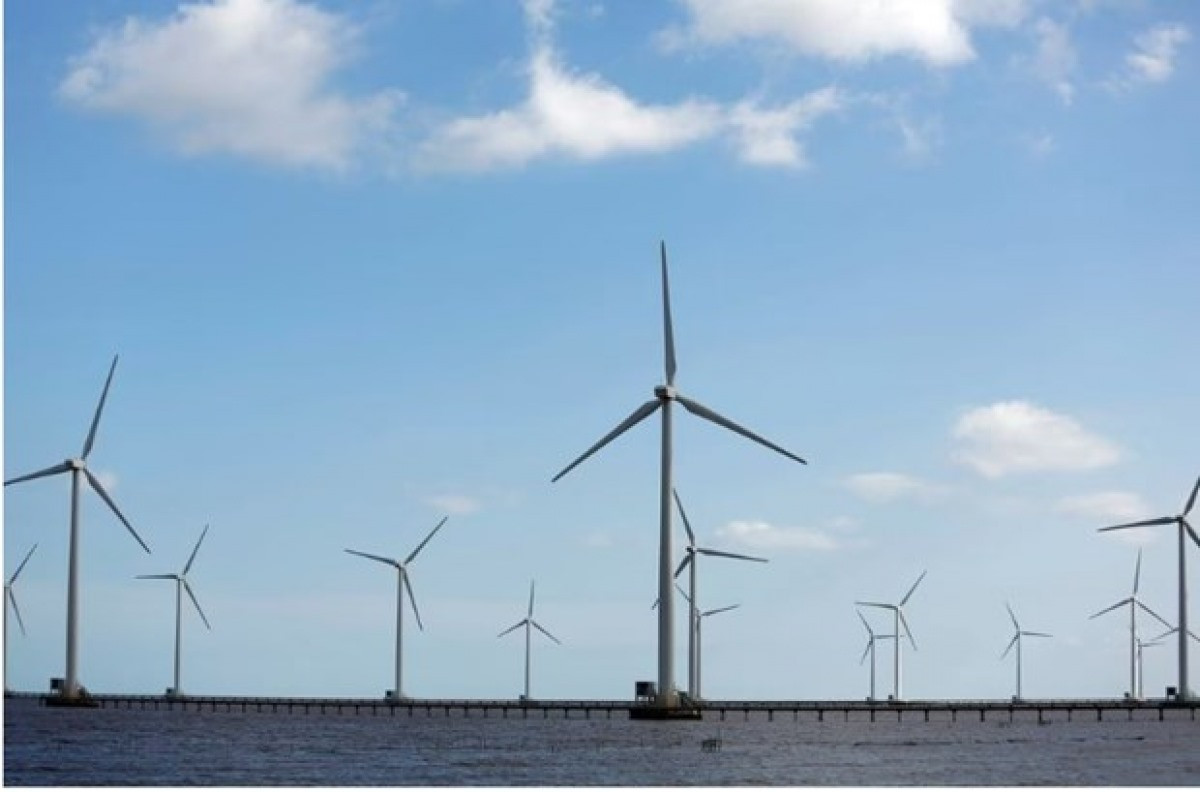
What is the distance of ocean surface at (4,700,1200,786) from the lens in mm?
73575

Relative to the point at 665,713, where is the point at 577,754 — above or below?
below

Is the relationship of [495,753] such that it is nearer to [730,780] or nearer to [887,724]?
[730,780]

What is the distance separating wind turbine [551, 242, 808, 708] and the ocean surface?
4105mm

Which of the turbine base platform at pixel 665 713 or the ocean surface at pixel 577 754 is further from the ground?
the turbine base platform at pixel 665 713

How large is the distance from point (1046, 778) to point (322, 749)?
141ft

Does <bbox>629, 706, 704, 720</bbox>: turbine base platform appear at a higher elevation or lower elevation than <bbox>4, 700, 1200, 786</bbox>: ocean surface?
higher

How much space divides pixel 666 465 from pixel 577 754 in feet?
81.3

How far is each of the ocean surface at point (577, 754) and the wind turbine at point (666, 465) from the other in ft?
13.5

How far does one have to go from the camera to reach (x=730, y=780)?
72.8 meters

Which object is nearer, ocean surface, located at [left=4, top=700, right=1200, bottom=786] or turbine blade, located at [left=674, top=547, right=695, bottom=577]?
ocean surface, located at [left=4, top=700, right=1200, bottom=786]

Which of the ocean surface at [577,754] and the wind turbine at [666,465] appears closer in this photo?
the ocean surface at [577,754]

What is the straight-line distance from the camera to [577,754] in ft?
308

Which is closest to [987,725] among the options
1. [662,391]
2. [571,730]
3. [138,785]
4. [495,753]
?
[571,730]

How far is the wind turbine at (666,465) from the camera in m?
110
